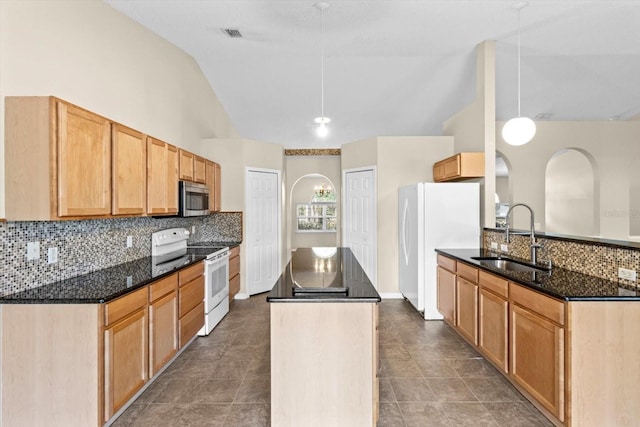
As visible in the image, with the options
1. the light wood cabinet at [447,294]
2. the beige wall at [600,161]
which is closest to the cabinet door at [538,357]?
the light wood cabinet at [447,294]

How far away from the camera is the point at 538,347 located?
2.20 meters

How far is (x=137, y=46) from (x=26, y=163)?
2136mm

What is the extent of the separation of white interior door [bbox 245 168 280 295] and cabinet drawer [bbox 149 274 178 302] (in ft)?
7.48

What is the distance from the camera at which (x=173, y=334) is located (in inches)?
116

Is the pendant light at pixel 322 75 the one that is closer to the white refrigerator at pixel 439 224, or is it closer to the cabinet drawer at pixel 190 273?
the white refrigerator at pixel 439 224

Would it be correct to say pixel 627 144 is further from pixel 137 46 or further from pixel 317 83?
pixel 137 46

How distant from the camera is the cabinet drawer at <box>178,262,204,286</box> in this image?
124 inches

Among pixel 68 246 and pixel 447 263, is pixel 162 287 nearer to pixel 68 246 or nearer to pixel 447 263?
pixel 68 246

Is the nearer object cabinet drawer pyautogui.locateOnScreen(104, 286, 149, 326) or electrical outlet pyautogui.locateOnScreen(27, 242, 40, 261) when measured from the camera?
cabinet drawer pyautogui.locateOnScreen(104, 286, 149, 326)

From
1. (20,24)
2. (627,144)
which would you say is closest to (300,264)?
(20,24)

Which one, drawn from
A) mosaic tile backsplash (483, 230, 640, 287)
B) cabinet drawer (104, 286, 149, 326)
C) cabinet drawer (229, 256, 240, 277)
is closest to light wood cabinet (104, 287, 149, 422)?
cabinet drawer (104, 286, 149, 326)

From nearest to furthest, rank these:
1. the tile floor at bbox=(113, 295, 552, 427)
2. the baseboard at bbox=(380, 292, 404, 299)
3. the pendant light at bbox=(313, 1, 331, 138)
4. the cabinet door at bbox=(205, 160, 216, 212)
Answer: the tile floor at bbox=(113, 295, 552, 427) → the pendant light at bbox=(313, 1, 331, 138) → the cabinet door at bbox=(205, 160, 216, 212) → the baseboard at bbox=(380, 292, 404, 299)

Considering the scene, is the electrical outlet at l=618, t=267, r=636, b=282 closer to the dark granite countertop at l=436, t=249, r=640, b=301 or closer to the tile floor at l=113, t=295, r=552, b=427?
the dark granite countertop at l=436, t=249, r=640, b=301

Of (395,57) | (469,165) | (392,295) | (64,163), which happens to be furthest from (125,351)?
(395,57)
